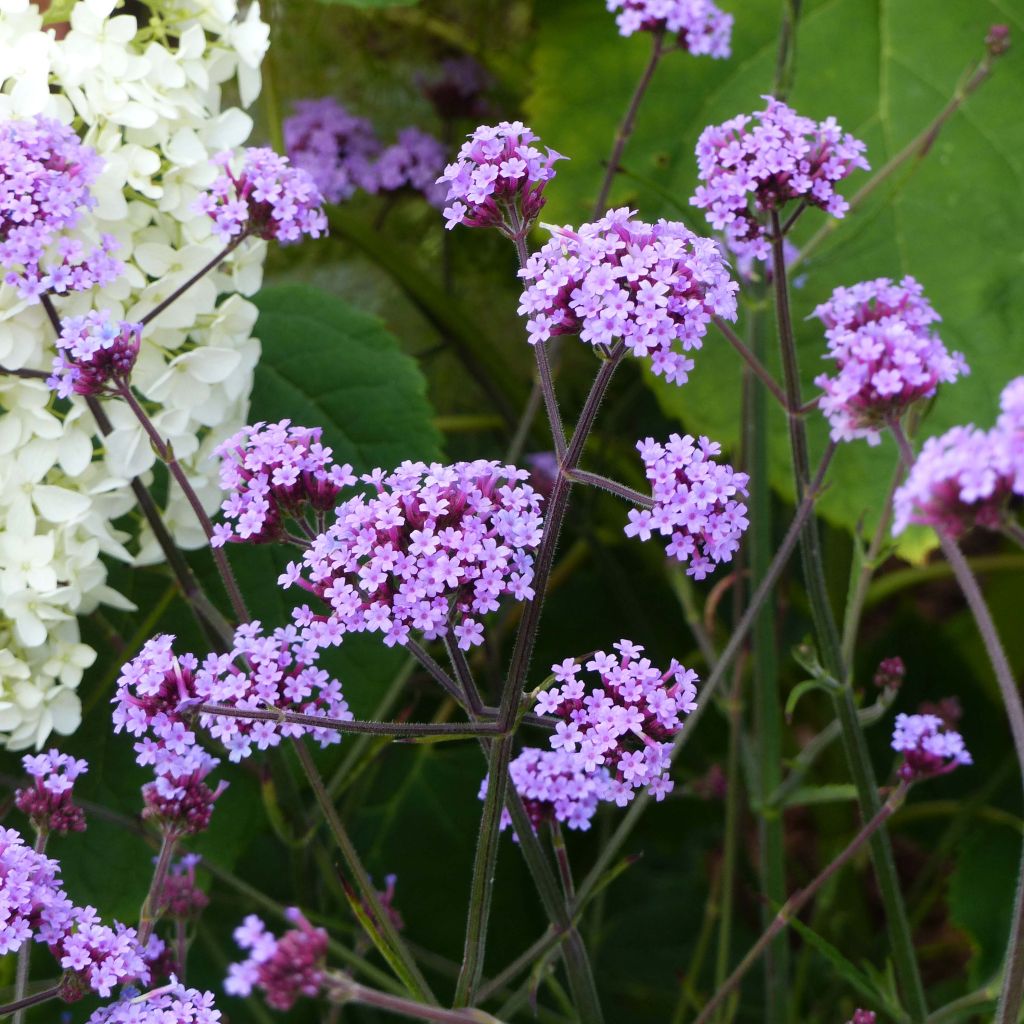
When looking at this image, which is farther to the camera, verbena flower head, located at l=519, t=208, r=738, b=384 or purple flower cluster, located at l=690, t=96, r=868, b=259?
purple flower cluster, located at l=690, t=96, r=868, b=259

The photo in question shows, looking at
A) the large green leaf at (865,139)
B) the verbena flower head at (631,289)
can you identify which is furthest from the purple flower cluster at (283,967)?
the large green leaf at (865,139)

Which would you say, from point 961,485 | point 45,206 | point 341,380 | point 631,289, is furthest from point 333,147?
point 961,485

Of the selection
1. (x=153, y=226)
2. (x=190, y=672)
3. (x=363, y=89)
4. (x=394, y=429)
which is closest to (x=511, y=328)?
(x=363, y=89)

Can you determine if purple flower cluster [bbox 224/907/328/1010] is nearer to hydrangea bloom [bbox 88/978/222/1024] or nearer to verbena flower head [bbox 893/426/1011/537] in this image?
hydrangea bloom [bbox 88/978/222/1024]

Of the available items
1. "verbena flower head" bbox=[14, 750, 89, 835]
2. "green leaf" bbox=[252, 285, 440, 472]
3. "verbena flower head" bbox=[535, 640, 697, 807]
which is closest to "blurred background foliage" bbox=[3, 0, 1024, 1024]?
"green leaf" bbox=[252, 285, 440, 472]

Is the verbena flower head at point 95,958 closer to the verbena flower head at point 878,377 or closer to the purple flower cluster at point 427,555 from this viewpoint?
the purple flower cluster at point 427,555
